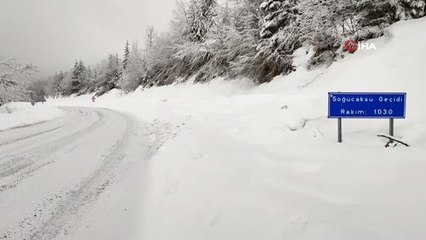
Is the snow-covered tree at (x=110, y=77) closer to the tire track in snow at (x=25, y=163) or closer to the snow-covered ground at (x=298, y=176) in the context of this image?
the tire track in snow at (x=25, y=163)

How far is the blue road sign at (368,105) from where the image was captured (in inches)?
235

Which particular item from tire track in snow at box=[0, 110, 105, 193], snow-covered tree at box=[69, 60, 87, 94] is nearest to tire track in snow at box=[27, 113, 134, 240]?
tire track in snow at box=[0, 110, 105, 193]

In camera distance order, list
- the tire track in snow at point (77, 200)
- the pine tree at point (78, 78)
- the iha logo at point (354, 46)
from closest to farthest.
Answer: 1. the tire track in snow at point (77, 200)
2. the iha logo at point (354, 46)
3. the pine tree at point (78, 78)

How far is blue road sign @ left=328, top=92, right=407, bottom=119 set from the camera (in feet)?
19.6

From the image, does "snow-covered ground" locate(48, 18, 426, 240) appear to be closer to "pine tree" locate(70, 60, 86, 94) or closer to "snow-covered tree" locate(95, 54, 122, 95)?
"snow-covered tree" locate(95, 54, 122, 95)

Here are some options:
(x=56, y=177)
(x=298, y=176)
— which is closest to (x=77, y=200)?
(x=56, y=177)

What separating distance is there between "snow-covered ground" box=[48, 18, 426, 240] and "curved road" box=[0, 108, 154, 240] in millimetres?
806

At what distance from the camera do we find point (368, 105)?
20.3ft

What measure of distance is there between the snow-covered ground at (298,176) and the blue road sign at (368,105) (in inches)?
22.3

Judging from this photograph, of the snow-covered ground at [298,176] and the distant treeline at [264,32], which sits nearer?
the snow-covered ground at [298,176]

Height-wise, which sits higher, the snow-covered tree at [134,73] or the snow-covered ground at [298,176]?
the snow-covered tree at [134,73]

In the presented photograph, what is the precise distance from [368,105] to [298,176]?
2.43 meters

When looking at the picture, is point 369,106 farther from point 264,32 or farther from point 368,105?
point 264,32

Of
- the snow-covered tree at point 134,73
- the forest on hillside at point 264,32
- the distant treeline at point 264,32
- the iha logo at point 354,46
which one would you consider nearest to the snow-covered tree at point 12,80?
the forest on hillside at point 264,32
